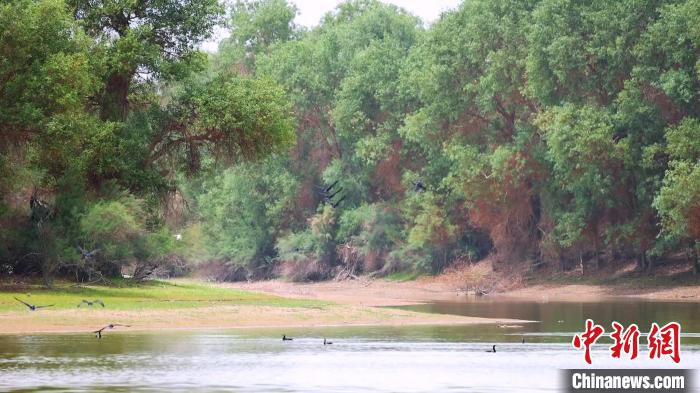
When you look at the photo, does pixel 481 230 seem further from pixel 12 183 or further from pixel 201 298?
pixel 12 183

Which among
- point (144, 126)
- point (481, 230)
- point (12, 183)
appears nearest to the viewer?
point (12, 183)

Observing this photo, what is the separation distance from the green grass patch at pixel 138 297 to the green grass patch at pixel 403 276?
3093cm

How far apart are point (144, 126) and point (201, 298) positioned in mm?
8683

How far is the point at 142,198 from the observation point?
61.0m

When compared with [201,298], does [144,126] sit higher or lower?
higher

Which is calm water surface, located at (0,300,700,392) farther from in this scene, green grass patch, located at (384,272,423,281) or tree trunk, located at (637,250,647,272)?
green grass patch, located at (384,272,423,281)

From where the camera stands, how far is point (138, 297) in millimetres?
52781

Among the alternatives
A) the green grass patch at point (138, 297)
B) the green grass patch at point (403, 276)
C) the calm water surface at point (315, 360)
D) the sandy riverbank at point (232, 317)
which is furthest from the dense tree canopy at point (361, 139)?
the calm water surface at point (315, 360)

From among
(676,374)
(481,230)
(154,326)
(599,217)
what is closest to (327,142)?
(481,230)

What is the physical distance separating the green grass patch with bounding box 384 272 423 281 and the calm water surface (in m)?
42.8

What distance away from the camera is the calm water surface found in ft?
Result: 94.9

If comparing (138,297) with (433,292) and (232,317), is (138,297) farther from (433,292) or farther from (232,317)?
(433,292)

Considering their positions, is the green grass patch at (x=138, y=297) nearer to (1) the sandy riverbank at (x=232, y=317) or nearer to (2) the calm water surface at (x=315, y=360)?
(1) the sandy riverbank at (x=232, y=317)

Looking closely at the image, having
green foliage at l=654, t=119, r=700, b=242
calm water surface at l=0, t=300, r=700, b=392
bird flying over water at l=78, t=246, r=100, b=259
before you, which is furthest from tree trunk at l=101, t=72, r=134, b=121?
green foliage at l=654, t=119, r=700, b=242
